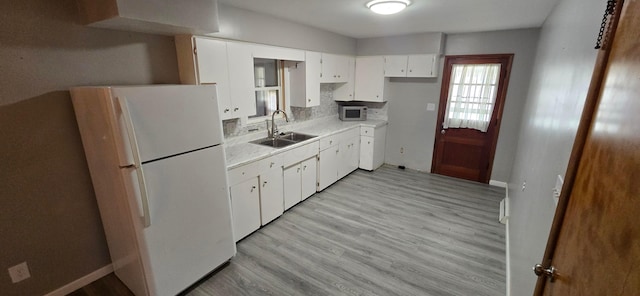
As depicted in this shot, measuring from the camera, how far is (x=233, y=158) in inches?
106

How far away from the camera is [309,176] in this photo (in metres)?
3.66

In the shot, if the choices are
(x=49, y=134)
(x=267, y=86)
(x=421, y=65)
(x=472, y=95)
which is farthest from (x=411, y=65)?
(x=49, y=134)

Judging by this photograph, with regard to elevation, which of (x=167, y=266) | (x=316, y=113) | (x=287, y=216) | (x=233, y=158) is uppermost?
(x=316, y=113)

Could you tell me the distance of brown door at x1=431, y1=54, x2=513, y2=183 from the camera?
3982 mm

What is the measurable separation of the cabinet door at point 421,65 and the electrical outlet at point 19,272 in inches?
192

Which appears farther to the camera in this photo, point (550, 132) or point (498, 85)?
point (498, 85)

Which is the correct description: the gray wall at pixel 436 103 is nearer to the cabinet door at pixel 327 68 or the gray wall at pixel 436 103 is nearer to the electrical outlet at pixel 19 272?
the cabinet door at pixel 327 68

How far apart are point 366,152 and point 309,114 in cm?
124

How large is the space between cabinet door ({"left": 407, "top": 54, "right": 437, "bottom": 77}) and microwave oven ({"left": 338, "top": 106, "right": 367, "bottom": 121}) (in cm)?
101

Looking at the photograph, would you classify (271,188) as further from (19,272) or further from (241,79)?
(19,272)

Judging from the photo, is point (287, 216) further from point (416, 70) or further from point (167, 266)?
point (416, 70)

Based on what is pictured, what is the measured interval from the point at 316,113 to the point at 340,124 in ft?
1.49

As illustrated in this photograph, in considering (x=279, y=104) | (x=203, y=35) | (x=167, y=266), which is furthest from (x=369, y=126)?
(x=167, y=266)

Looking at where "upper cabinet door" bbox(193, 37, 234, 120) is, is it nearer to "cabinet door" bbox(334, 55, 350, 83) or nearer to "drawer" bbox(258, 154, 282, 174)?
"drawer" bbox(258, 154, 282, 174)
